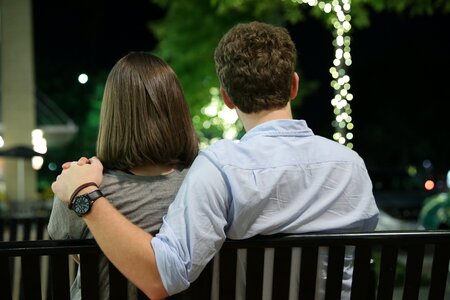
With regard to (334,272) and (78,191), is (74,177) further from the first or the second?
(334,272)

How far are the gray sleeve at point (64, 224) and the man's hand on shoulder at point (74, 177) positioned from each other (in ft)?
0.28

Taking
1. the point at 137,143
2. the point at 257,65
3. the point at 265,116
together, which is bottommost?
the point at 137,143

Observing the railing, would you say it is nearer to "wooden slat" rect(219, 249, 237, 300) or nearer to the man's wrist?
"wooden slat" rect(219, 249, 237, 300)

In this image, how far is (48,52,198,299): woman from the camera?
1.69 metres

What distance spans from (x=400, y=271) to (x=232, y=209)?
508 centimetres

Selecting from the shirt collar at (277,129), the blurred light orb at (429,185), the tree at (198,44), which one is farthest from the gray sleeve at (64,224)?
the blurred light orb at (429,185)

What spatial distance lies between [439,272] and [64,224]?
1.26 m

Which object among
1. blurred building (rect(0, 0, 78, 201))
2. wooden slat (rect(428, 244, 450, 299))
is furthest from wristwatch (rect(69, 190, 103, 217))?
blurred building (rect(0, 0, 78, 201))

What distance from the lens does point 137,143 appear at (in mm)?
1685

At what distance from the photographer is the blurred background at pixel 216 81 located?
759cm

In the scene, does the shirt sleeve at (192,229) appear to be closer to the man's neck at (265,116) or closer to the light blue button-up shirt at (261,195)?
the light blue button-up shirt at (261,195)

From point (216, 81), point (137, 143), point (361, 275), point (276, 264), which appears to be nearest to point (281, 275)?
point (276, 264)

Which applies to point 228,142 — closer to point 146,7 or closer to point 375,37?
point 146,7

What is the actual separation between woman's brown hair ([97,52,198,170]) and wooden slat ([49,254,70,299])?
32 cm
